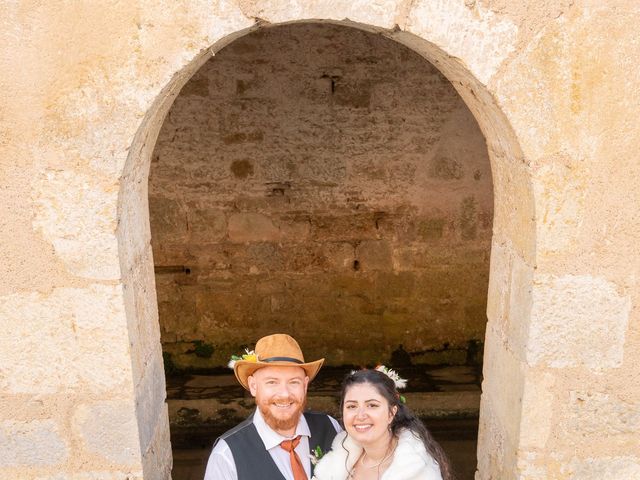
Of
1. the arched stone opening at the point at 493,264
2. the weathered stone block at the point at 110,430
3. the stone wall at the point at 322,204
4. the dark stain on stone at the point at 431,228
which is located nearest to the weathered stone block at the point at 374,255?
the stone wall at the point at 322,204

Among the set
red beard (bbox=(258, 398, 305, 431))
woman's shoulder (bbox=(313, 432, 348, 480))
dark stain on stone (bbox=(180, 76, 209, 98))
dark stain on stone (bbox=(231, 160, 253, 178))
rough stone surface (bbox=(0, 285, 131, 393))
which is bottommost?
woman's shoulder (bbox=(313, 432, 348, 480))

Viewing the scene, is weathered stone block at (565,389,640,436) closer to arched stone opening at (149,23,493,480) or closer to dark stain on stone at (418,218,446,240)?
arched stone opening at (149,23,493,480)

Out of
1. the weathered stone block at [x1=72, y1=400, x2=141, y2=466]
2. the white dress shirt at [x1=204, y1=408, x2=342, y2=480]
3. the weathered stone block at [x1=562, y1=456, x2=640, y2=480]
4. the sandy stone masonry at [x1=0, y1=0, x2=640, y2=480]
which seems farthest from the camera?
the white dress shirt at [x1=204, y1=408, x2=342, y2=480]

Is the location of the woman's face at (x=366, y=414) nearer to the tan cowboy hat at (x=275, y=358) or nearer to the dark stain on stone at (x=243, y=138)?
the tan cowboy hat at (x=275, y=358)

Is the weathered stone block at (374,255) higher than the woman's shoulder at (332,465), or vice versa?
the weathered stone block at (374,255)

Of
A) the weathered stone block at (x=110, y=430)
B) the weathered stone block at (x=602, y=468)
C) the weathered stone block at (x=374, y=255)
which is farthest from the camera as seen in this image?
the weathered stone block at (x=374, y=255)

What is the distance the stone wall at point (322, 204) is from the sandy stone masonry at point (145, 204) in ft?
8.33

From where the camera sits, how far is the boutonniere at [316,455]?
7.91 ft

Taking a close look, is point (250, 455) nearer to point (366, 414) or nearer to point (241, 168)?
point (366, 414)

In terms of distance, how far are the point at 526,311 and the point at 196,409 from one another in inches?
130

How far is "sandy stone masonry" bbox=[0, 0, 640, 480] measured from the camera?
1.84 meters

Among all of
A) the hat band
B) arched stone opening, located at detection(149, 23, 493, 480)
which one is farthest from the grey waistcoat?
arched stone opening, located at detection(149, 23, 493, 480)

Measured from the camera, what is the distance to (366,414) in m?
2.21

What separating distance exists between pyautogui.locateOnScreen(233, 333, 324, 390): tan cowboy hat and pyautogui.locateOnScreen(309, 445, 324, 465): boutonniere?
30 centimetres
